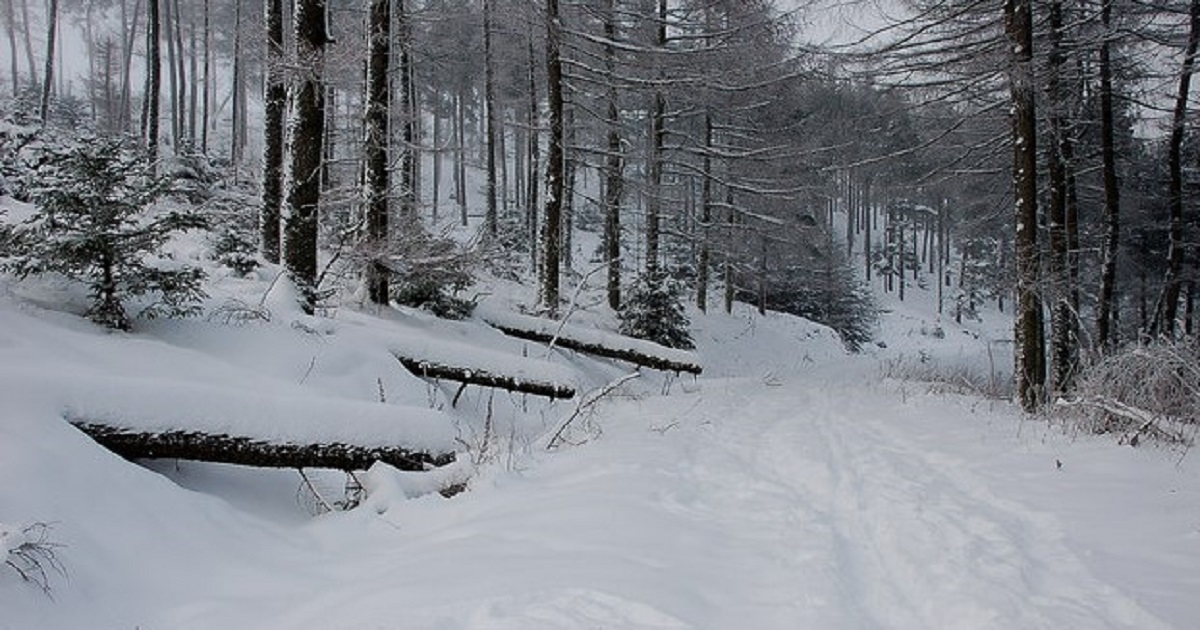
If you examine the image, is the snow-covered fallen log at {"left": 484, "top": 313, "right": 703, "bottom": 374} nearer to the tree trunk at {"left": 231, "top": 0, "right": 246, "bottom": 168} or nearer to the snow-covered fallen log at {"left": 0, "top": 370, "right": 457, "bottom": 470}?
the snow-covered fallen log at {"left": 0, "top": 370, "right": 457, "bottom": 470}

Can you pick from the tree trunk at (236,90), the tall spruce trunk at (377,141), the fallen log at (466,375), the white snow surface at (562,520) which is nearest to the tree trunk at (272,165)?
the tall spruce trunk at (377,141)

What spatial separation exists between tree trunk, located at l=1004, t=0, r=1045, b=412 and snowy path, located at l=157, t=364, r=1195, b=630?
194 inches

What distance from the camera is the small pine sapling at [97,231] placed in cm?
564

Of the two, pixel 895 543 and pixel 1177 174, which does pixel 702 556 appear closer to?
pixel 895 543

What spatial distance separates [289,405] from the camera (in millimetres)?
4914

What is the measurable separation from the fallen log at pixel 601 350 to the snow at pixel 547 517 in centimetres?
433

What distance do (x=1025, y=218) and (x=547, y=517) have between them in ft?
28.2

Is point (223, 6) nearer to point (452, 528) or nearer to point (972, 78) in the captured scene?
point (972, 78)

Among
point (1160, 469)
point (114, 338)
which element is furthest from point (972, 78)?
point (114, 338)

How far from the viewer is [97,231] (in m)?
5.64

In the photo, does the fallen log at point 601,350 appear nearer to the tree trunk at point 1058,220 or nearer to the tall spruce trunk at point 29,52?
the tree trunk at point 1058,220

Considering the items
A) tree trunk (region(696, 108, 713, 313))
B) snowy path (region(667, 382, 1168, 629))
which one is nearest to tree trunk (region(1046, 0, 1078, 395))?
snowy path (region(667, 382, 1168, 629))

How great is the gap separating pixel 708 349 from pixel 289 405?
636 inches

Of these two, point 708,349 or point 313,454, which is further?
point 708,349
